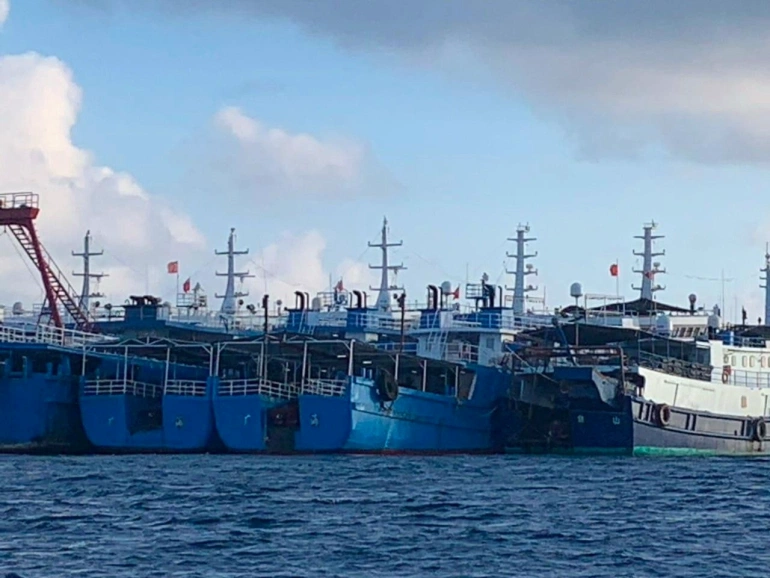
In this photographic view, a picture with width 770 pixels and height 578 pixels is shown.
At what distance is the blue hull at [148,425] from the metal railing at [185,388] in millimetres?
734

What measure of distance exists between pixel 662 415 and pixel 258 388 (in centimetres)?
1699

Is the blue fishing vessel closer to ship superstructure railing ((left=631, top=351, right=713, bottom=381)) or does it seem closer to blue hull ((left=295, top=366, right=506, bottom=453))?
blue hull ((left=295, top=366, right=506, bottom=453))

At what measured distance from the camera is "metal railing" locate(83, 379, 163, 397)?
244 feet

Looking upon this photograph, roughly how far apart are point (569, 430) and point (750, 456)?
876 centimetres

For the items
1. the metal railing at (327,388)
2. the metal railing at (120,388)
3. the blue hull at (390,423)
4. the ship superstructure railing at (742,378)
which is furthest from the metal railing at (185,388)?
the ship superstructure railing at (742,378)

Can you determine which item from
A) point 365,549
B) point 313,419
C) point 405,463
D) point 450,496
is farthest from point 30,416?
point 365,549

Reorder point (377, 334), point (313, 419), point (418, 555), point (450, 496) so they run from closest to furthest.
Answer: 1. point (418, 555)
2. point (450, 496)
3. point (313, 419)
4. point (377, 334)

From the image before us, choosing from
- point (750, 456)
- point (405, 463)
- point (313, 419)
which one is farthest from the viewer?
point (750, 456)

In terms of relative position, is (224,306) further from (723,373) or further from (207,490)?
(207,490)

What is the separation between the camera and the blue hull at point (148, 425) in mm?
72625

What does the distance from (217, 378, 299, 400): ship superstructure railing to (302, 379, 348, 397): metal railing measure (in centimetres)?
95

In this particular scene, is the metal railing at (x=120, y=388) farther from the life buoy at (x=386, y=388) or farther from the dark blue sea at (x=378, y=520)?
the dark blue sea at (x=378, y=520)

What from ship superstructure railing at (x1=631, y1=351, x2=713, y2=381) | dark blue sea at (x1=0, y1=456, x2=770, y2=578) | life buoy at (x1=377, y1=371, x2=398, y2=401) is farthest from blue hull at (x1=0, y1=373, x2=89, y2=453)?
ship superstructure railing at (x1=631, y1=351, x2=713, y2=381)

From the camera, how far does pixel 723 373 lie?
8119cm
